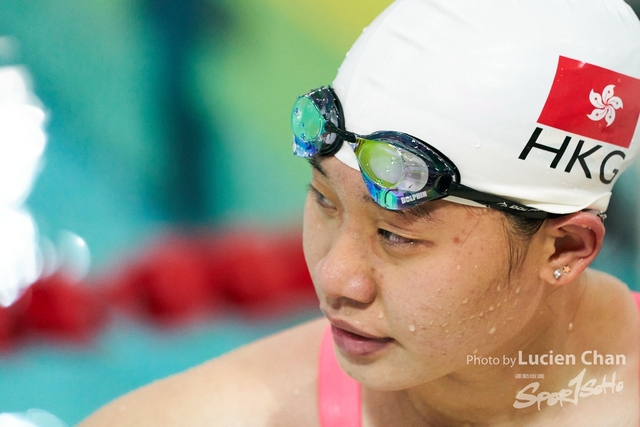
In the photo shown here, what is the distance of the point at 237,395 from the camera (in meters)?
1.74

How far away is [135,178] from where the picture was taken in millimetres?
2906

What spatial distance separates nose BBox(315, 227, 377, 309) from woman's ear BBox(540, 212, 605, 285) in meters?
0.35

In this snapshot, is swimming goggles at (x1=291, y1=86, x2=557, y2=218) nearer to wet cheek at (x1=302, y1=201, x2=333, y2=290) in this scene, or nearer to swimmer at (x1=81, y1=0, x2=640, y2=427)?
swimmer at (x1=81, y1=0, x2=640, y2=427)

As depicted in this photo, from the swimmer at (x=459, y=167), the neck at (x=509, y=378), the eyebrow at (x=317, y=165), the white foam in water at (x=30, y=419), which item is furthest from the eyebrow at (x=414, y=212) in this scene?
the white foam in water at (x=30, y=419)

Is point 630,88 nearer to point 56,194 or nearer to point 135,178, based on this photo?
point 135,178

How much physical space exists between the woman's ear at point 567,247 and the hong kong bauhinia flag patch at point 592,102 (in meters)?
0.17

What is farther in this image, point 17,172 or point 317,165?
point 17,172

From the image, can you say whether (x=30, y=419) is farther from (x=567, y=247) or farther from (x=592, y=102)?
(x=592, y=102)

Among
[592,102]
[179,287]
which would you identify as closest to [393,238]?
[592,102]

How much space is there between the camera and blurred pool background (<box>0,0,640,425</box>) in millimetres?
2850

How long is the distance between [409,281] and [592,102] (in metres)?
0.46

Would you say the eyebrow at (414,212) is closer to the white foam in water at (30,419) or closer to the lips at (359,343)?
the lips at (359,343)

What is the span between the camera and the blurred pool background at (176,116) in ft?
9.35

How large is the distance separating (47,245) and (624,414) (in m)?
2.27
